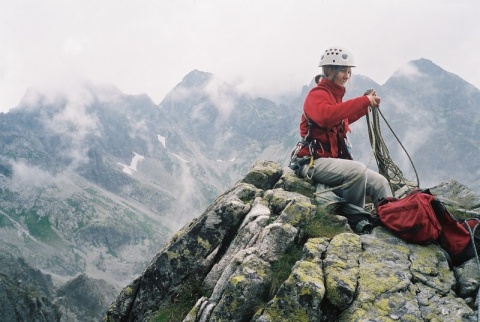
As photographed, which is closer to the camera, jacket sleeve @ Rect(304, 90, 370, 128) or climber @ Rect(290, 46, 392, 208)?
jacket sleeve @ Rect(304, 90, 370, 128)

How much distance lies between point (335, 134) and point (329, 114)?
1.30 meters

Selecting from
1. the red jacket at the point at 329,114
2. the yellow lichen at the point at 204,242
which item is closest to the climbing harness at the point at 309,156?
the red jacket at the point at 329,114

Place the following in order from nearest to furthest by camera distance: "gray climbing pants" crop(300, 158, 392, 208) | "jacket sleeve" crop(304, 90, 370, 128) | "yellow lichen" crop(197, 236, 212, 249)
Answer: "jacket sleeve" crop(304, 90, 370, 128), "gray climbing pants" crop(300, 158, 392, 208), "yellow lichen" crop(197, 236, 212, 249)

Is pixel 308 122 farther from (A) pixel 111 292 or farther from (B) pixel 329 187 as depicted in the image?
(A) pixel 111 292

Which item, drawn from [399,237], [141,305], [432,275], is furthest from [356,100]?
[141,305]

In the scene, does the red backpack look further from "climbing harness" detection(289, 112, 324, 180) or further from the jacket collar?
the jacket collar

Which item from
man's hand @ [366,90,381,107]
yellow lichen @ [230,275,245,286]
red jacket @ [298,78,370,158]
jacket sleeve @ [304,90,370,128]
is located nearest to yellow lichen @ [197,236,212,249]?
yellow lichen @ [230,275,245,286]

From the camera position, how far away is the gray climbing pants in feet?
36.4

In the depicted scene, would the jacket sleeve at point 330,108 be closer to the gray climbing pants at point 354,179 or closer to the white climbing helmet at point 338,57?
the white climbing helmet at point 338,57

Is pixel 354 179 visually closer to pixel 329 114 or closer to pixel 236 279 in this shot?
pixel 329 114

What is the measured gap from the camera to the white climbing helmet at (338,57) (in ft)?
37.9

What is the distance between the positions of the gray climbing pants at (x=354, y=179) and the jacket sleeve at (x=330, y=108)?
131 centimetres

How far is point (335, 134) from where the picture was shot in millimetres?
12000

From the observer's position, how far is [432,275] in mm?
8594
